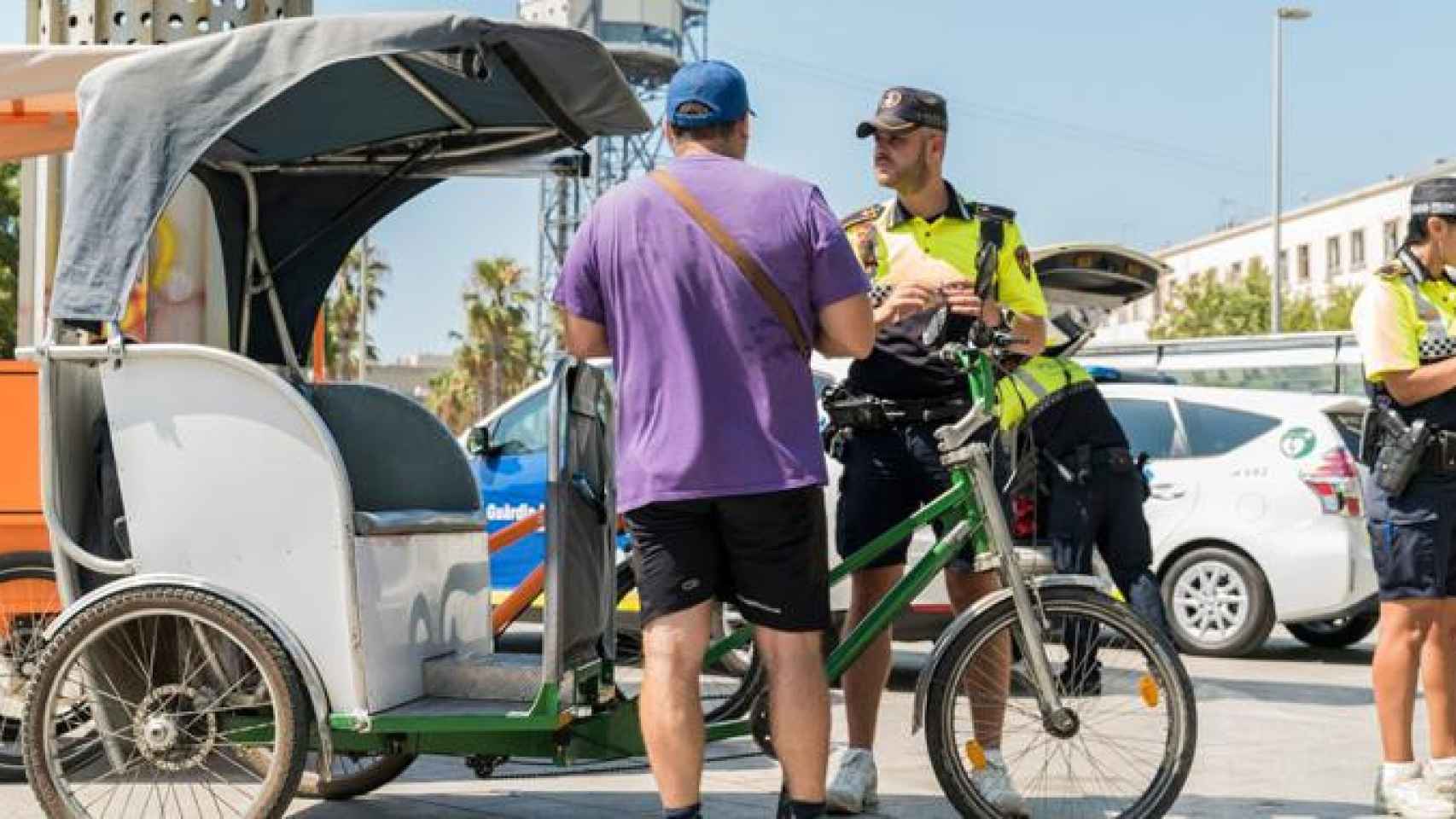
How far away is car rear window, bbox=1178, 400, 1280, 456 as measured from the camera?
12.3 meters

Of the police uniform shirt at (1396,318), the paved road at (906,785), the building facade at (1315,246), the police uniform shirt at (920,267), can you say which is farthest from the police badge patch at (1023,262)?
the building facade at (1315,246)

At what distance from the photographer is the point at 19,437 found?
7.03 meters

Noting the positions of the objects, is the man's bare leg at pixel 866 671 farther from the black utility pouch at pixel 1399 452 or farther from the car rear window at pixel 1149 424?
the car rear window at pixel 1149 424

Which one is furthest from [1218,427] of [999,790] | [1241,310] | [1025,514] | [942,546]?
[1241,310]

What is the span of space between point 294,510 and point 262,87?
3.64ft

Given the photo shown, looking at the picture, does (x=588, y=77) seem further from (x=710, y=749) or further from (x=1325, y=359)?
(x=1325, y=359)

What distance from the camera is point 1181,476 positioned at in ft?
40.8

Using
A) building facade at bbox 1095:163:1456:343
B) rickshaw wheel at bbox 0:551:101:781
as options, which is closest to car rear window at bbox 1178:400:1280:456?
rickshaw wheel at bbox 0:551:101:781

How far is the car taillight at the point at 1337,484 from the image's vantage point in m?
11.8

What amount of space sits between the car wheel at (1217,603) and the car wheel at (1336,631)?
0.75 m

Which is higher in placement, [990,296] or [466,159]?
[466,159]

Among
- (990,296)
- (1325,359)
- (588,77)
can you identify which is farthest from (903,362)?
(1325,359)

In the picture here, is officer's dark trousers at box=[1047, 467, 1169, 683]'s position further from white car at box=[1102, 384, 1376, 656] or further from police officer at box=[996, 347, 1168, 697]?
white car at box=[1102, 384, 1376, 656]

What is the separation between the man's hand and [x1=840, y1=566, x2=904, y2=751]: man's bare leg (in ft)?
2.48
